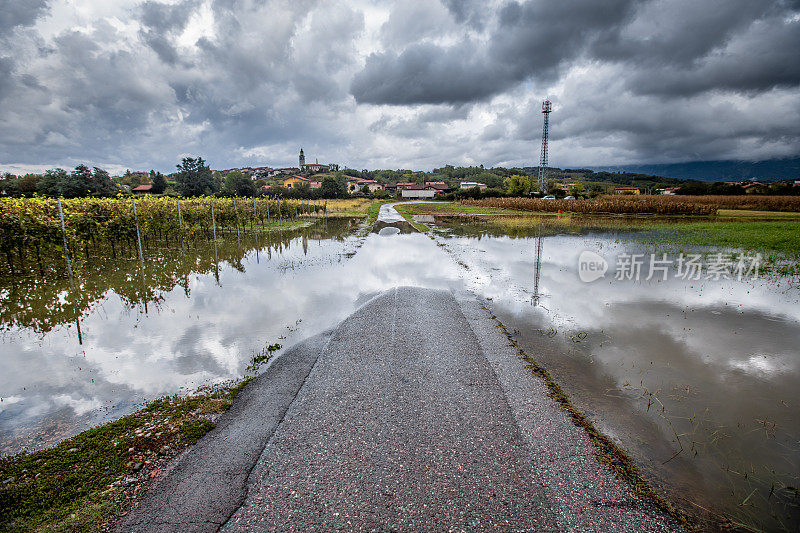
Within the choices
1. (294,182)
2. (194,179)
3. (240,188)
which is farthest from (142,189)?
(294,182)

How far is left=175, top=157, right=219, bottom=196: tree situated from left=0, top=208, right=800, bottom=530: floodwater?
236ft

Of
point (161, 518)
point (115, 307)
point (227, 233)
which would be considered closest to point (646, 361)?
point (161, 518)

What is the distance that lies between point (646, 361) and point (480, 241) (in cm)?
1581

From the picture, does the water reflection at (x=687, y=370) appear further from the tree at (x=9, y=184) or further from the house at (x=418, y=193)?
the house at (x=418, y=193)

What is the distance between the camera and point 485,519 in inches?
127

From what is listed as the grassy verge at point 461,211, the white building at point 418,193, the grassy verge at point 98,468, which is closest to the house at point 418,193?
the white building at point 418,193

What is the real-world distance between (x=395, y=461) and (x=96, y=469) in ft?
10.6

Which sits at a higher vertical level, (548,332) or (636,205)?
(636,205)

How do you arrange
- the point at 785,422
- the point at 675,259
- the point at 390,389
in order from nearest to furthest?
the point at 785,422 → the point at 390,389 → the point at 675,259

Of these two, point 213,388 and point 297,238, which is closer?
point 213,388

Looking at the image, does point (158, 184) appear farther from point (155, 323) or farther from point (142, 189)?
point (155, 323)

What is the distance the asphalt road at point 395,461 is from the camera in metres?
3.25

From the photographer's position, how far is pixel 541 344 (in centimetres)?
725

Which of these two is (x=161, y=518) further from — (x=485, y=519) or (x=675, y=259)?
(x=675, y=259)
